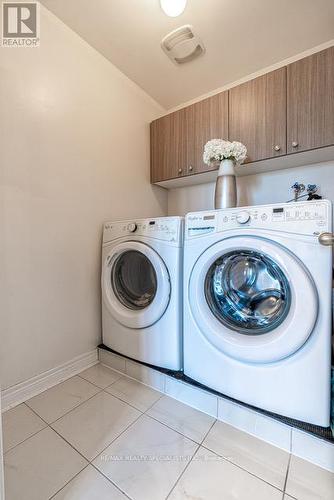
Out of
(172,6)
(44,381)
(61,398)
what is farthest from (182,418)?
(172,6)

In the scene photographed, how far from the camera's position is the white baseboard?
1.11 meters

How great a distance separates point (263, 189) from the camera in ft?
5.71

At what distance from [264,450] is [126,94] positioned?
225 centimetres

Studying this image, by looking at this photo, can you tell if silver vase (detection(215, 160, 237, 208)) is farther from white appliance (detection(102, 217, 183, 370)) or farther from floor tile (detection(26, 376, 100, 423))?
floor tile (detection(26, 376, 100, 423))

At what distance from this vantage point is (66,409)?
3.60 feet

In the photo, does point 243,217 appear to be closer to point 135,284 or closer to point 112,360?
point 135,284

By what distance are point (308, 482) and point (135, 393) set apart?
79 centimetres

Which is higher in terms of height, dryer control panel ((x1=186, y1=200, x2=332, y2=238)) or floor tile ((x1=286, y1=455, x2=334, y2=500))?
dryer control panel ((x1=186, y1=200, x2=332, y2=238))

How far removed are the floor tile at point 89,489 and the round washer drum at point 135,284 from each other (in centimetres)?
62

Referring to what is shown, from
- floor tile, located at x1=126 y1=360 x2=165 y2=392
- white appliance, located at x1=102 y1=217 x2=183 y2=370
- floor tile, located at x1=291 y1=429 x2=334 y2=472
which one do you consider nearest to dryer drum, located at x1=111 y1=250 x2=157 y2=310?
white appliance, located at x1=102 y1=217 x2=183 y2=370

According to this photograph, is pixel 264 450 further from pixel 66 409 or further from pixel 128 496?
pixel 66 409

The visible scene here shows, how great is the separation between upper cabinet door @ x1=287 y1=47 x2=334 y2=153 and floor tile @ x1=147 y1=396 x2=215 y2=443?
1507mm

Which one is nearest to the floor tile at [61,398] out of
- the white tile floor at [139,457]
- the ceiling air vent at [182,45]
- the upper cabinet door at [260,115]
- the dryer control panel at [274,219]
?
the white tile floor at [139,457]

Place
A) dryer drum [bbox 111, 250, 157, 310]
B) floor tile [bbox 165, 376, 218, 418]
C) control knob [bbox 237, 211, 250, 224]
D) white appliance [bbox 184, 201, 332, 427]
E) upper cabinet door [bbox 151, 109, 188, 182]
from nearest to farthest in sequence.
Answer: white appliance [bbox 184, 201, 332, 427] < control knob [bbox 237, 211, 250, 224] < floor tile [bbox 165, 376, 218, 418] < dryer drum [bbox 111, 250, 157, 310] < upper cabinet door [bbox 151, 109, 188, 182]
